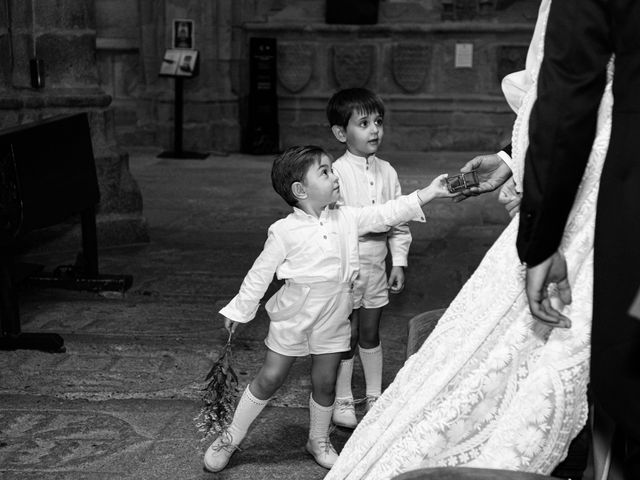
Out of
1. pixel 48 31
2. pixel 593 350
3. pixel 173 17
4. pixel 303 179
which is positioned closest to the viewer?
pixel 593 350

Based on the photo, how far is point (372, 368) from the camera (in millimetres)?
4480

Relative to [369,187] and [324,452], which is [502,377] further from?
[369,187]

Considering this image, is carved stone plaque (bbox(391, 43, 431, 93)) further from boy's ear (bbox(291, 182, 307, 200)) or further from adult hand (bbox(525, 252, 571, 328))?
adult hand (bbox(525, 252, 571, 328))

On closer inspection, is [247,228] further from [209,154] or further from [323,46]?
[323,46]

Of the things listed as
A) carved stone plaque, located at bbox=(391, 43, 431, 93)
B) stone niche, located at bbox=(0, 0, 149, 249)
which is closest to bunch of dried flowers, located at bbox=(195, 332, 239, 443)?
stone niche, located at bbox=(0, 0, 149, 249)

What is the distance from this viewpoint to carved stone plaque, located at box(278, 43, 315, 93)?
45.7 ft

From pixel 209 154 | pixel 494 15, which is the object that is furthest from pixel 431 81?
pixel 209 154

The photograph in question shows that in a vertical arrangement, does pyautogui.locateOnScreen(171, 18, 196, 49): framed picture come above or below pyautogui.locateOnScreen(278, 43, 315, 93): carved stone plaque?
above

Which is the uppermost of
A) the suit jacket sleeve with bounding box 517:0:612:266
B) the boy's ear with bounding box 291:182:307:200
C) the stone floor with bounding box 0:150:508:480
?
the suit jacket sleeve with bounding box 517:0:612:266

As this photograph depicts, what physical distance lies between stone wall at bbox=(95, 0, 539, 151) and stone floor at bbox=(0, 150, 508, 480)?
4.26 meters

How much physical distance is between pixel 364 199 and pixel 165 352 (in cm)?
150

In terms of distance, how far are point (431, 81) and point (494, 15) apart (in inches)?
45.0

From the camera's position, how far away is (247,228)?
340 inches

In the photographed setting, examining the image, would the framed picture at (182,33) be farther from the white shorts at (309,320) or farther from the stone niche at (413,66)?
the white shorts at (309,320)
